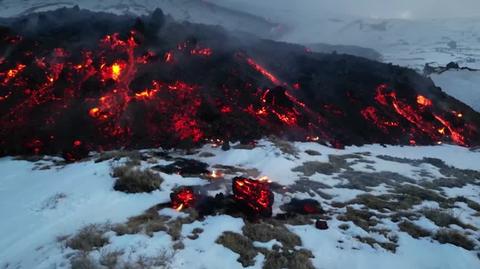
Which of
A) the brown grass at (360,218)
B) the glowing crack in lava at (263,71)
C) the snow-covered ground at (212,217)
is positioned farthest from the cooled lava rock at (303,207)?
the glowing crack in lava at (263,71)

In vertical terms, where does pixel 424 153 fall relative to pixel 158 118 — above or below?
below

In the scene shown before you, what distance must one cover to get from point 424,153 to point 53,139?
21.6 meters

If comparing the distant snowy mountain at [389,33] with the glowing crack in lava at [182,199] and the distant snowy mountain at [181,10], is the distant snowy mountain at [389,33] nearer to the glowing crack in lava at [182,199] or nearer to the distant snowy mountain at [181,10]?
the distant snowy mountain at [181,10]

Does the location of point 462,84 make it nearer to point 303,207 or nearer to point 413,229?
point 413,229

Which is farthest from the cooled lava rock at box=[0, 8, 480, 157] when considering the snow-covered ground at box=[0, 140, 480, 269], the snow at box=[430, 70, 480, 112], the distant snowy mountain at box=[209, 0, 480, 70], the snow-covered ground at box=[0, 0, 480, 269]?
the distant snowy mountain at box=[209, 0, 480, 70]

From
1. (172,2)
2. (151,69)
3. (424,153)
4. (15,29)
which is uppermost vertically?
(172,2)

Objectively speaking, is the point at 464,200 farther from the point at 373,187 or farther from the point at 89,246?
the point at 89,246

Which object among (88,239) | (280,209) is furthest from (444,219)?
(88,239)

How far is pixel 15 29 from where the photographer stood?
101ft

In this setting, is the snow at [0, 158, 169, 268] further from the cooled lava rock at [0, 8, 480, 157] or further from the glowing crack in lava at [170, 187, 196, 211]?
the cooled lava rock at [0, 8, 480, 157]

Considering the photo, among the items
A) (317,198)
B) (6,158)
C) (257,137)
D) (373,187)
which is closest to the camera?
(317,198)

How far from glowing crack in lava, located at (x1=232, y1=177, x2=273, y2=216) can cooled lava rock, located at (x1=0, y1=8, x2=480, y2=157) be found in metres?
8.63

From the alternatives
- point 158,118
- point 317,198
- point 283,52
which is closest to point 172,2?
point 283,52

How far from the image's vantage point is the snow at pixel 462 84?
4531 cm
